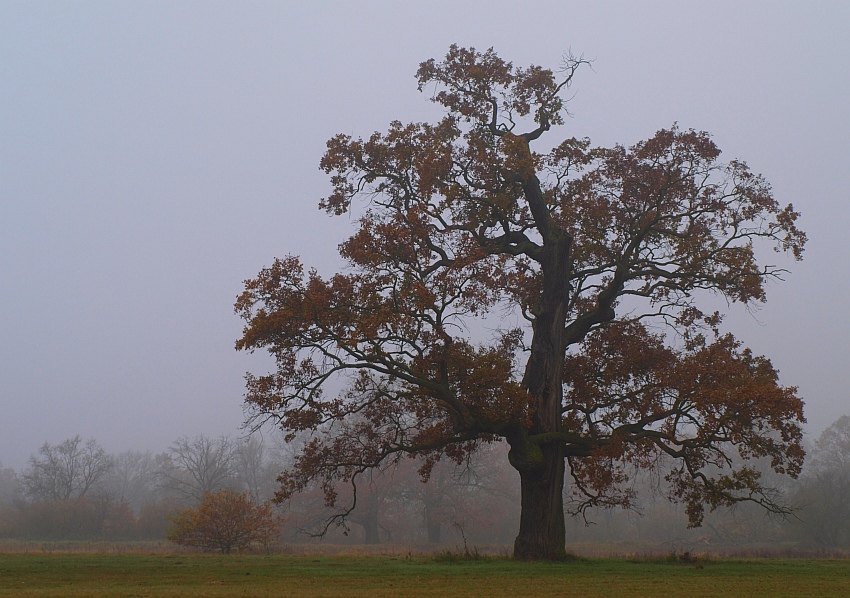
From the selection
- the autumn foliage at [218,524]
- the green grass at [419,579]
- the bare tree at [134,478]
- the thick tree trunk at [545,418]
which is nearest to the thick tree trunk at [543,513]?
the thick tree trunk at [545,418]

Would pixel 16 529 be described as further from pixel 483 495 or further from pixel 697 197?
pixel 697 197

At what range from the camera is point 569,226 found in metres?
22.2

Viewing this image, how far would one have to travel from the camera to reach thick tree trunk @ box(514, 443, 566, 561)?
739 inches

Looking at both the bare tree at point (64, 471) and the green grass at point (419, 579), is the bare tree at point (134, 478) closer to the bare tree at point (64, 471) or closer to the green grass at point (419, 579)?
the bare tree at point (64, 471)

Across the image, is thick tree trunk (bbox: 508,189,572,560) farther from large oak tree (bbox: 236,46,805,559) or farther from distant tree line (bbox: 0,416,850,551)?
distant tree line (bbox: 0,416,850,551)

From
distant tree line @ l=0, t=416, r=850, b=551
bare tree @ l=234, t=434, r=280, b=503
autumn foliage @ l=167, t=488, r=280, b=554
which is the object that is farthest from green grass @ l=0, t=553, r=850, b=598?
bare tree @ l=234, t=434, r=280, b=503

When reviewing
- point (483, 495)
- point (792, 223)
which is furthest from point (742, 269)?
point (483, 495)

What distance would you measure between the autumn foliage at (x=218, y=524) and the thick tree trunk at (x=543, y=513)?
1208 cm

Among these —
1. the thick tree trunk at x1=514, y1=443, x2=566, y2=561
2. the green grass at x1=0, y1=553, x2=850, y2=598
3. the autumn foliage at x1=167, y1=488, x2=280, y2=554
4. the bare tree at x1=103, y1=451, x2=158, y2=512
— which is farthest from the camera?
the bare tree at x1=103, y1=451, x2=158, y2=512

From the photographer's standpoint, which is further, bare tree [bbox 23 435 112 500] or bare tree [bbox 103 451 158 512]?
bare tree [bbox 103 451 158 512]

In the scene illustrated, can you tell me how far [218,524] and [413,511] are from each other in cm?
3764

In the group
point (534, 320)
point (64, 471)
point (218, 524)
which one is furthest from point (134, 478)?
point (534, 320)

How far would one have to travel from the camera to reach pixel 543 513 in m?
19.0

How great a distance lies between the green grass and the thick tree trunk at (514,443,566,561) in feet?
4.31
